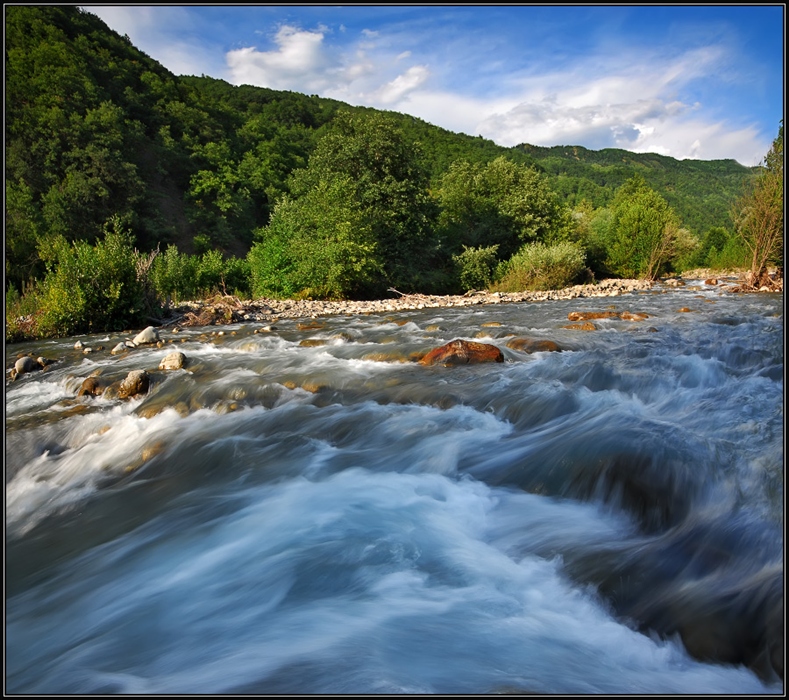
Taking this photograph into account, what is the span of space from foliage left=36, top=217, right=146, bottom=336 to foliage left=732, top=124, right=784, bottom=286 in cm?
2401

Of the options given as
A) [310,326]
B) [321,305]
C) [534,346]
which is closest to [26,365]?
[310,326]

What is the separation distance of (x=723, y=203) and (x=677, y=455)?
13567 centimetres

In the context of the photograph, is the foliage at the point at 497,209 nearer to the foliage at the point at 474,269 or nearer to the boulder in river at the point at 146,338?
the foliage at the point at 474,269

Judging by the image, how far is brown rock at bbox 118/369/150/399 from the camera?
7.52m

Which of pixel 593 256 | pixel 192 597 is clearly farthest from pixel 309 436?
pixel 593 256

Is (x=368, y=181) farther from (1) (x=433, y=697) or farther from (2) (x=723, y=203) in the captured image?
(2) (x=723, y=203)

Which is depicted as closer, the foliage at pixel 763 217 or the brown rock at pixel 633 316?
the brown rock at pixel 633 316

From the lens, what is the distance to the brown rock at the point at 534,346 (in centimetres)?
925

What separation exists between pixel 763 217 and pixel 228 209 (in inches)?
1572

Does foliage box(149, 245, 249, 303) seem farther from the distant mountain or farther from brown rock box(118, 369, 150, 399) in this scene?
brown rock box(118, 369, 150, 399)

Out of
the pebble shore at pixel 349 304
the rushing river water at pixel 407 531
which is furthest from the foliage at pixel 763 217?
the rushing river water at pixel 407 531

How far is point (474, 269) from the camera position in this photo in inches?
1006

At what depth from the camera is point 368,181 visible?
78.6 feet

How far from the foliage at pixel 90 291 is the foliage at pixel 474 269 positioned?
16.3 metres
